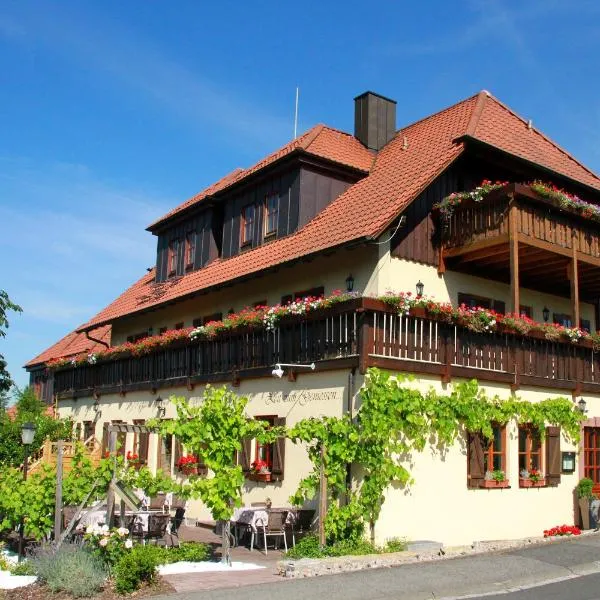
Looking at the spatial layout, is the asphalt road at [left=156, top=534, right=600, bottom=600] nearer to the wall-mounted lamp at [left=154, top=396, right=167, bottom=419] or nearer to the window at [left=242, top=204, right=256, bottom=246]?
the wall-mounted lamp at [left=154, top=396, right=167, bottom=419]

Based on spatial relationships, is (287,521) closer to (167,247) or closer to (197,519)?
(197,519)

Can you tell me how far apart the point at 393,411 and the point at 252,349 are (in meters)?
4.50

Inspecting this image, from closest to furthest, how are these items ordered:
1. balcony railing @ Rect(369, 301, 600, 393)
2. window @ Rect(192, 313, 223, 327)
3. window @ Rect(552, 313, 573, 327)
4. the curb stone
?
the curb stone → balcony railing @ Rect(369, 301, 600, 393) → window @ Rect(552, 313, 573, 327) → window @ Rect(192, 313, 223, 327)

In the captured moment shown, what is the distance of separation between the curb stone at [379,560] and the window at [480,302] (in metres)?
5.25

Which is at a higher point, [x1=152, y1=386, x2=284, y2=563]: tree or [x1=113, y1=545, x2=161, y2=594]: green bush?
[x1=152, y1=386, x2=284, y2=563]: tree

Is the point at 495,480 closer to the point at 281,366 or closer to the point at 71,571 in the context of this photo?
the point at 281,366

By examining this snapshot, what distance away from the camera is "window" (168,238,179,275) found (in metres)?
25.3

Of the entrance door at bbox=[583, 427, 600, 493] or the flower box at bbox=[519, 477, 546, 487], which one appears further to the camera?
the entrance door at bbox=[583, 427, 600, 493]

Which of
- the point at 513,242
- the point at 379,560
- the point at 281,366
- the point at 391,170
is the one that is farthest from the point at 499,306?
the point at 379,560

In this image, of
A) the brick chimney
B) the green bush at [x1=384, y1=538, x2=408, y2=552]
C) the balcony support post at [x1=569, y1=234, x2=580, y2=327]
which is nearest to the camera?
the green bush at [x1=384, y1=538, x2=408, y2=552]

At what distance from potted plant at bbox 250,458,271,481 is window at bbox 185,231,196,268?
8938mm

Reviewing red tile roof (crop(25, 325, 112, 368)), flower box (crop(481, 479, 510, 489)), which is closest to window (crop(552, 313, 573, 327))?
flower box (crop(481, 479, 510, 489))

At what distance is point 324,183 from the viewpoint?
64.0ft

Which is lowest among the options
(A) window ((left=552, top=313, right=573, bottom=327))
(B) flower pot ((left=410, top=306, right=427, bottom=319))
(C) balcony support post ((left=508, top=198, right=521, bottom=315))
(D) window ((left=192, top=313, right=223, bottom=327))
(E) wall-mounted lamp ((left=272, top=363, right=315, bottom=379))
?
(E) wall-mounted lamp ((left=272, top=363, right=315, bottom=379))
